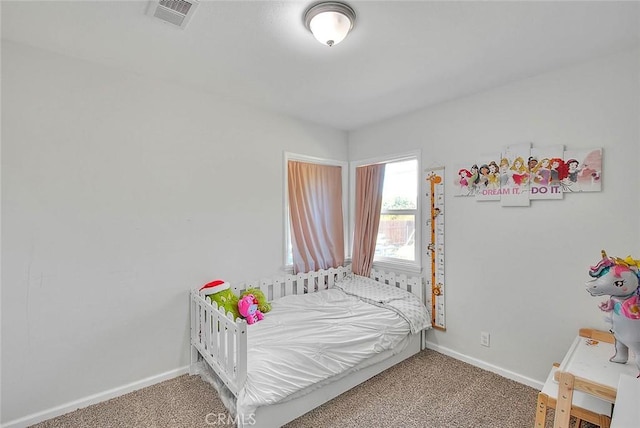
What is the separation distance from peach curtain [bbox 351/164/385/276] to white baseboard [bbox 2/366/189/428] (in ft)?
6.72

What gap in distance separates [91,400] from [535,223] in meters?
3.45

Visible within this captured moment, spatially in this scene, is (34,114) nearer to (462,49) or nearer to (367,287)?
(462,49)

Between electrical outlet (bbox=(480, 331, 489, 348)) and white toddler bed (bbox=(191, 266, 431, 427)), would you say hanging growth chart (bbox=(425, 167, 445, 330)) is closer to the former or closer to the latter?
white toddler bed (bbox=(191, 266, 431, 427))

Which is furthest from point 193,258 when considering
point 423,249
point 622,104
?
point 622,104

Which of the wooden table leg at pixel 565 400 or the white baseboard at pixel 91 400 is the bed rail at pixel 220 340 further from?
the wooden table leg at pixel 565 400

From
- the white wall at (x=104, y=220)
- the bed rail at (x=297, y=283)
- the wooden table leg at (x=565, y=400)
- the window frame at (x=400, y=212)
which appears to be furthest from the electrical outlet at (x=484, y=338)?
Result: the white wall at (x=104, y=220)

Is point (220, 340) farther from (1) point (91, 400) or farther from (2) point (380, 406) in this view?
(2) point (380, 406)

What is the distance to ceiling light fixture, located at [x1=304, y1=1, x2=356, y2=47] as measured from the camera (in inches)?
57.8

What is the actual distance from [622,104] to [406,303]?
6.95ft

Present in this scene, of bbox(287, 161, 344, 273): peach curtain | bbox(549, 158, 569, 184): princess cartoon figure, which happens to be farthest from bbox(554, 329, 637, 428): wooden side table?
bbox(287, 161, 344, 273): peach curtain

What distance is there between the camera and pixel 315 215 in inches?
132

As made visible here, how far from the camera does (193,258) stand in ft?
8.18

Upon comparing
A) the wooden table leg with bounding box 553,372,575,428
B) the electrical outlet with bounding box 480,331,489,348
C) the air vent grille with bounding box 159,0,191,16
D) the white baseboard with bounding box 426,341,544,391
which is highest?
the air vent grille with bounding box 159,0,191,16

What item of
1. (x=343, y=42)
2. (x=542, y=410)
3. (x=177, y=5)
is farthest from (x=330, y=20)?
(x=542, y=410)
